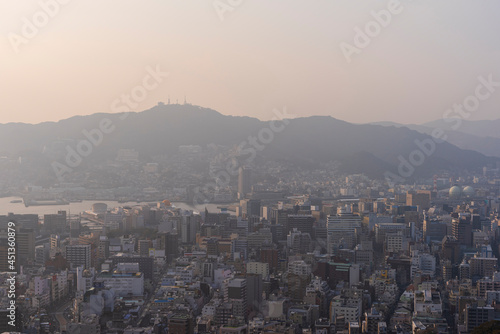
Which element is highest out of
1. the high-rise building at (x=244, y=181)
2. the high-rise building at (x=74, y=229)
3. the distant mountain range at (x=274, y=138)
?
the distant mountain range at (x=274, y=138)

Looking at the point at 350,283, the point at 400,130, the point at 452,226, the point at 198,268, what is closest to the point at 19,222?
the point at 198,268

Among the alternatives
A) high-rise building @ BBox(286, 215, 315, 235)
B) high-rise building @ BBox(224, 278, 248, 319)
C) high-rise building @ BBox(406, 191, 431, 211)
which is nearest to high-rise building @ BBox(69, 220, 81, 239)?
high-rise building @ BBox(286, 215, 315, 235)

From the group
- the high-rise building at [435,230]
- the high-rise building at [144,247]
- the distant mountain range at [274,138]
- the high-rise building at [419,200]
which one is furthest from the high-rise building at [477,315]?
the distant mountain range at [274,138]

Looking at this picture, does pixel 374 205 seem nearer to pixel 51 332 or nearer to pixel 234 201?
pixel 234 201

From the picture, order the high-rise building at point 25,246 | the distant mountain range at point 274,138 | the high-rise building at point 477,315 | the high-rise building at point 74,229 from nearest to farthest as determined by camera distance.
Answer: the high-rise building at point 477,315, the high-rise building at point 25,246, the high-rise building at point 74,229, the distant mountain range at point 274,138

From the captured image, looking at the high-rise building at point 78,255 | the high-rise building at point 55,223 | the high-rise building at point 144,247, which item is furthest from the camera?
the high-rise building at point 55,223

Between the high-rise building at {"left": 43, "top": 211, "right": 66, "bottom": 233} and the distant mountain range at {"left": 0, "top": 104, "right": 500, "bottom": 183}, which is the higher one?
the distant mountain range at {"left": 0, "top": 104, "right": 500, "bottom": 183}

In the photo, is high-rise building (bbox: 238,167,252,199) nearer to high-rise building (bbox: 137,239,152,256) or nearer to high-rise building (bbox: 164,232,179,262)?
high-rise building (bbox: 164,232,179,262)

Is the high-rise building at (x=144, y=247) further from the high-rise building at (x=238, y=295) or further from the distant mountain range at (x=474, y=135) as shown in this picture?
the distant mountain range at (x=474, y=135)
